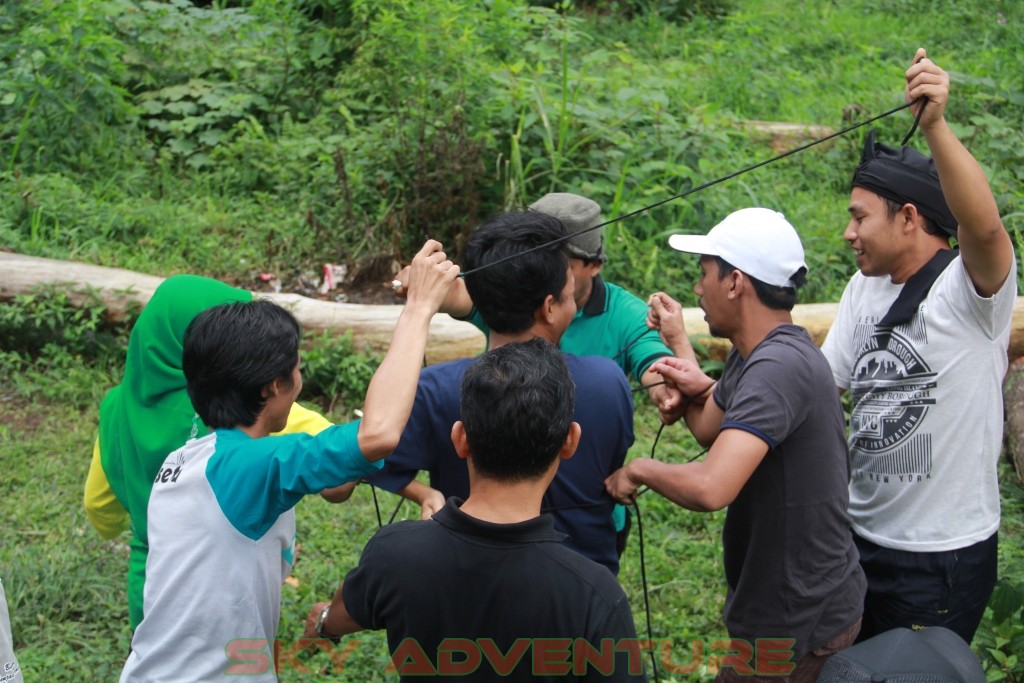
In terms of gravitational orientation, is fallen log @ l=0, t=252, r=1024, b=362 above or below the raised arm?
below

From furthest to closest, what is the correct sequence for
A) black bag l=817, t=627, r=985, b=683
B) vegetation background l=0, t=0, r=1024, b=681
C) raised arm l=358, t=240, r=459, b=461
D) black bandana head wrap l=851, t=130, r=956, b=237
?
vegetation background l=0, t=0, r=1024, b=681, black bandana head wrap l=851, t=130, r=956, b=237, black bag l=817, t=627, r=985, b=683, raised arm l=358, t=240, r=459, b=461

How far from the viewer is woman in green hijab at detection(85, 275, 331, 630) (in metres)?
2.67

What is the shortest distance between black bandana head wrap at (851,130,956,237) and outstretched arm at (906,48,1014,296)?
32 cm

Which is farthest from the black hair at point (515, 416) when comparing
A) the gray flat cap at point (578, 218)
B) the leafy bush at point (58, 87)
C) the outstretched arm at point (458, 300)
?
the leafy bush at point (58, 87)

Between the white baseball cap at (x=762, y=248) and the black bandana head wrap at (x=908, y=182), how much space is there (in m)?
0.50

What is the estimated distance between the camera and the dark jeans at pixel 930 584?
9.35 ft

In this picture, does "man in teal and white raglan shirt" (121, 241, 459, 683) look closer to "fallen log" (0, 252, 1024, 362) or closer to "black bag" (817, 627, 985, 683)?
"black bag" (817, 627, 985, 683)

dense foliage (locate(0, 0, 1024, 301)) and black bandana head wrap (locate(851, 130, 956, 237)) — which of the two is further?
dense foliage (locate(0, 0, 1024, 301))

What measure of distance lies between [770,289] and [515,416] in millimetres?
961

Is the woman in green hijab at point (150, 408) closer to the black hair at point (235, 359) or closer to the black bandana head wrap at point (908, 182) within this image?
the black hair at point (235, 359)

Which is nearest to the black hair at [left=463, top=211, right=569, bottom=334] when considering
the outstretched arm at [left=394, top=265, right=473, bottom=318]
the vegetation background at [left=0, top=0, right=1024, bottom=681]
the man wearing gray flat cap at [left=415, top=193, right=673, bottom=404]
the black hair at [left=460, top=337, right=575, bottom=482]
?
the outstretched arm at [left=394, top=265, right=473, bottom=318]

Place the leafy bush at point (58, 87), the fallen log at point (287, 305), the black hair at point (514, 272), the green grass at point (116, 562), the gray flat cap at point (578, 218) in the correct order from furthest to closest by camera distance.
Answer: the leafy bush at point (58, 87) → the fallen log at point (287, 305) → the green grass at point (116, 562) → the gray flat cap at point (578, 218) → the black hair at point (514, 272)

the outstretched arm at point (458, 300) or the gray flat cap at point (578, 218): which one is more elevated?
the gray flat cap at point (578, 218)

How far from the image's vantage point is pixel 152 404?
2.72 meters
